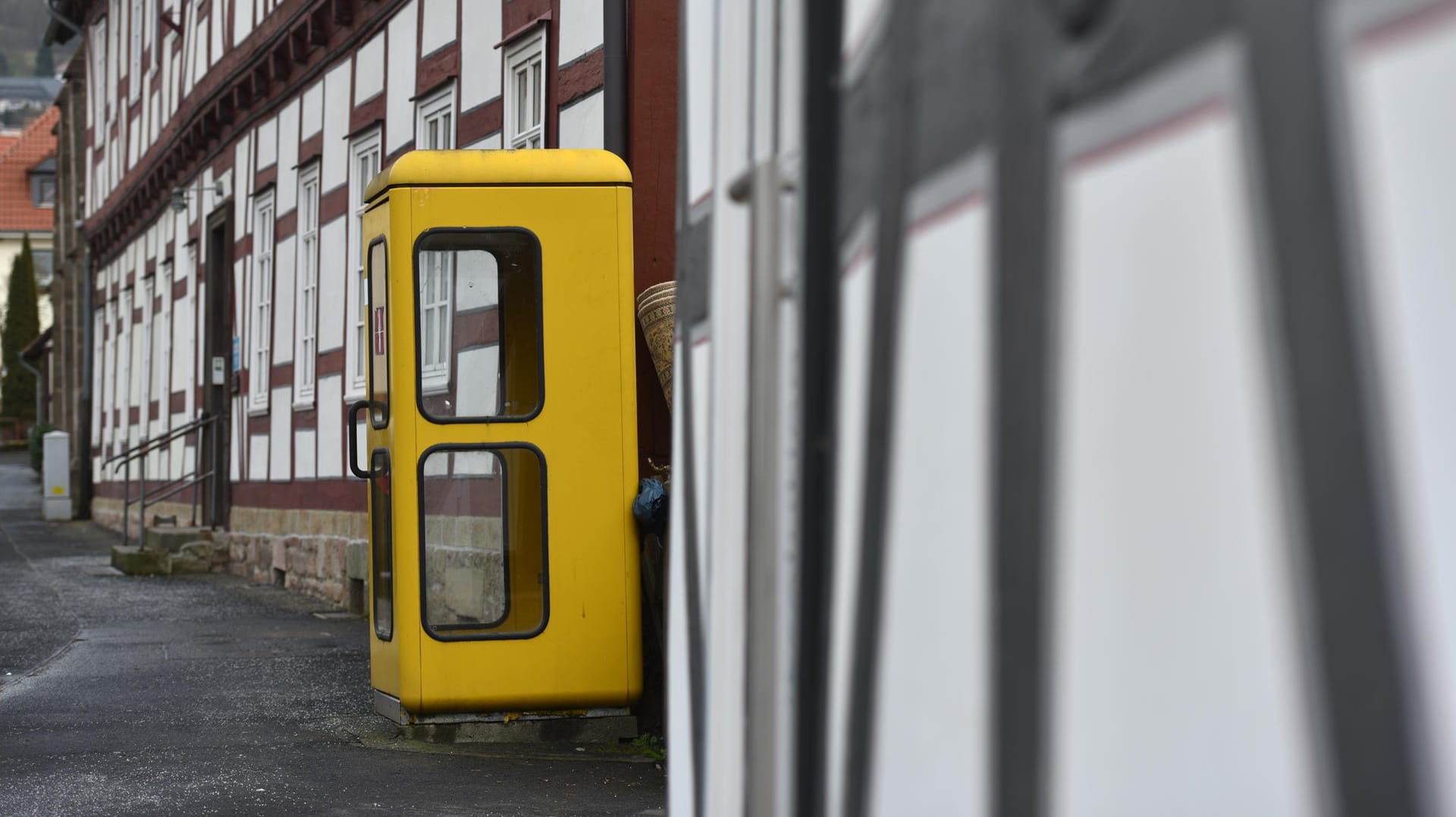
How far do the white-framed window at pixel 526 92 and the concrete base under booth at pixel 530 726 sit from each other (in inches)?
156

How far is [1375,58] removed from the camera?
94 cm

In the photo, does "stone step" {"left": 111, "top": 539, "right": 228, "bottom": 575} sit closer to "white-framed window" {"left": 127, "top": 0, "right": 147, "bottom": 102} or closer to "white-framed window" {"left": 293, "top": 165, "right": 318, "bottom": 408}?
"white-framed window" {"left": 293, "top": 165, "right": 318, "bottom": 408}

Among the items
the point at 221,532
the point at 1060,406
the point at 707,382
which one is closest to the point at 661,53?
the point at 707,382

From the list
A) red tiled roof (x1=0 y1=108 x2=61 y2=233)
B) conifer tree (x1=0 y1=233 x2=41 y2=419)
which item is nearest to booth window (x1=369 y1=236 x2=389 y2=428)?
conifer tree (x1=0 y1=233 x2=41 y2=419)

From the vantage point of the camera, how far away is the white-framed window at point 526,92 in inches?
400

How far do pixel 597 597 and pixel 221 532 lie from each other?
40.4ft

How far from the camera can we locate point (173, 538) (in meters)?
17.9

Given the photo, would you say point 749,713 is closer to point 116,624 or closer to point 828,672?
point 828,672

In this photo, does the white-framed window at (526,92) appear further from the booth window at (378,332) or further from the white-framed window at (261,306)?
the white-framed window at (261,306)

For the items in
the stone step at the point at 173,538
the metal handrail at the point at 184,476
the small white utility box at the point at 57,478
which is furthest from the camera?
the small white utility box at the point at 57,478

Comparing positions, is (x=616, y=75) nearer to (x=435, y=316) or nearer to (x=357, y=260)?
(x=435, y=316)

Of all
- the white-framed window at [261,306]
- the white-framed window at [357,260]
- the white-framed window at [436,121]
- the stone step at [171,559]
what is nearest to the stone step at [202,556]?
the stone step at [171,559]

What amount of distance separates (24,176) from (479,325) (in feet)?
248

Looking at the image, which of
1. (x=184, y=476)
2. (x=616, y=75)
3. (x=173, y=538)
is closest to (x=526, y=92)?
(x=616, y=75)
